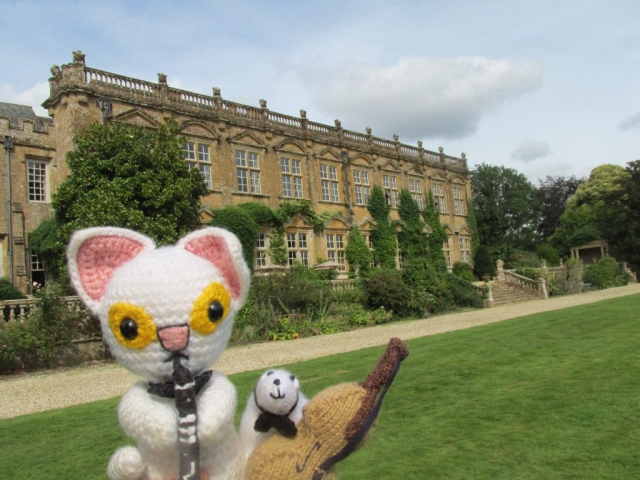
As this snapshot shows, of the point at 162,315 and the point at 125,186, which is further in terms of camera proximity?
the point at 125,186

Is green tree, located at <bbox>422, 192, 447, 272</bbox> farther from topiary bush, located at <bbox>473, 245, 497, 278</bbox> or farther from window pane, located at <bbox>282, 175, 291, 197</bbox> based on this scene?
window pane, located at <bbox>282, 175, 291, 197</bbox>

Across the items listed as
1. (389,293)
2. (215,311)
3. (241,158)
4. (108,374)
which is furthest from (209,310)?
(241,158)

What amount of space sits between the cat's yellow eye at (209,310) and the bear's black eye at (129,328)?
0.23 meters

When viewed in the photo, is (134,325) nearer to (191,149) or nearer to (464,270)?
(191,149)

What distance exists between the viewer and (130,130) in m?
16.1

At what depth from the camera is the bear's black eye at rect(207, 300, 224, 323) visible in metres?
2.17

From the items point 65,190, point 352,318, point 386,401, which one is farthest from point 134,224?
point 386,401

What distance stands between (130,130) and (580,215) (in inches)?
1662

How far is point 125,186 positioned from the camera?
15.0m

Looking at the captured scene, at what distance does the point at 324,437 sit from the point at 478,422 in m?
3.27

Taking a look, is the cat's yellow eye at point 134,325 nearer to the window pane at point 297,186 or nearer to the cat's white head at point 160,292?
the cat's white head at point 160,292

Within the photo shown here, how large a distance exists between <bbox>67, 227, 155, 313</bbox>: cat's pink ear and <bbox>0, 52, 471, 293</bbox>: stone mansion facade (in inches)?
654

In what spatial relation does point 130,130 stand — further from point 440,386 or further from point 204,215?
point 440,386

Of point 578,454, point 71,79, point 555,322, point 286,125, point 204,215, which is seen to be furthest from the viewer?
point 286,125
